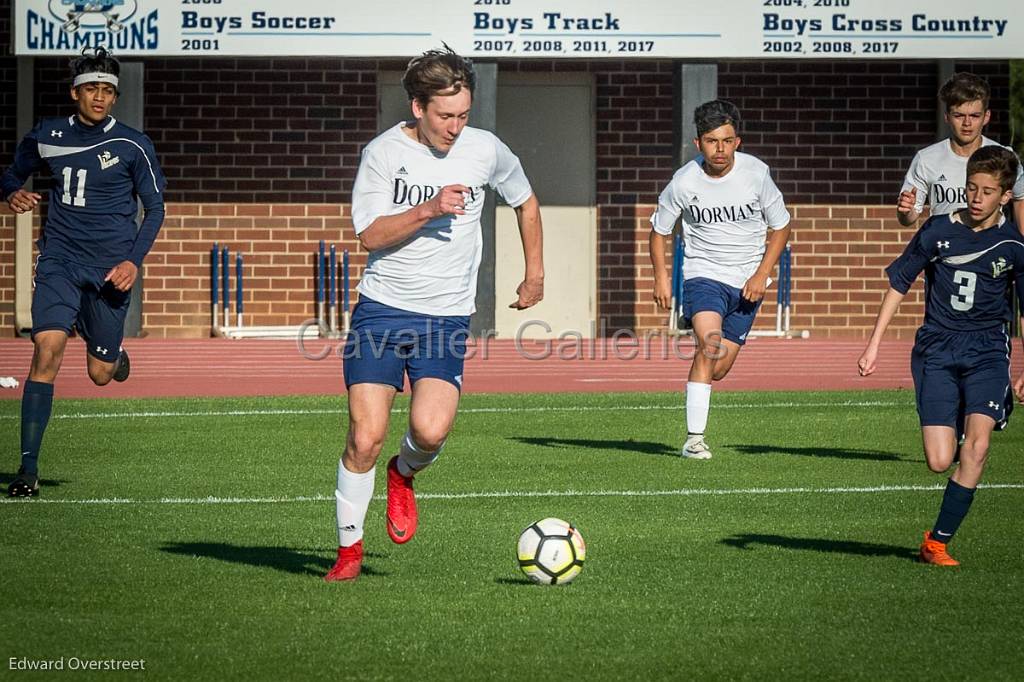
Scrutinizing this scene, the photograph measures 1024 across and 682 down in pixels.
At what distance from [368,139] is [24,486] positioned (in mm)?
14338

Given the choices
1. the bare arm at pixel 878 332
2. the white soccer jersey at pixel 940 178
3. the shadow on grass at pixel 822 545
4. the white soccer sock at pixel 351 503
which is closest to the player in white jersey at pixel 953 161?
the white soccer jersey at pixel 940 178

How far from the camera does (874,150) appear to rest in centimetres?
2391

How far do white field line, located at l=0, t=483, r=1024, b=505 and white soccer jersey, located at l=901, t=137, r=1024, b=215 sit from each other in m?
1.78

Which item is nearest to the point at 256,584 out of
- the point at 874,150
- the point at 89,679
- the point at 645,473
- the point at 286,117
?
the point at 89,679

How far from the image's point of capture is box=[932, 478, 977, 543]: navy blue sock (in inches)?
277

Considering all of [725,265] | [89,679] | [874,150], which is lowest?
[89,679]

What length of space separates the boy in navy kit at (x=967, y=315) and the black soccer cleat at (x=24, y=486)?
178 inches

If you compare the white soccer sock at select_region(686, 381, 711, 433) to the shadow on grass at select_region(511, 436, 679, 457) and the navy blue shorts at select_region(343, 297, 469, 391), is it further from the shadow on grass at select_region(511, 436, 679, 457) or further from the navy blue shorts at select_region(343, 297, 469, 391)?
the navy blue shorts at select_region(343, 297, 469, 391)

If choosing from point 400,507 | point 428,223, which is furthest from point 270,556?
point 428,223

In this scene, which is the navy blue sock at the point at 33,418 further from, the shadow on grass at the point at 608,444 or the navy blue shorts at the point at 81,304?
the shadow on grass at the point at 608,444

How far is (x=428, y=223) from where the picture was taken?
6941 mm

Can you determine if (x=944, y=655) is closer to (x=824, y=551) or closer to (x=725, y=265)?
(x=824, y=551)

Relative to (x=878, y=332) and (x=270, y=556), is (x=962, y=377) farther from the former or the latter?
(x=270, y=556)

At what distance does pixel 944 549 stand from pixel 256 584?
2.86 metres
